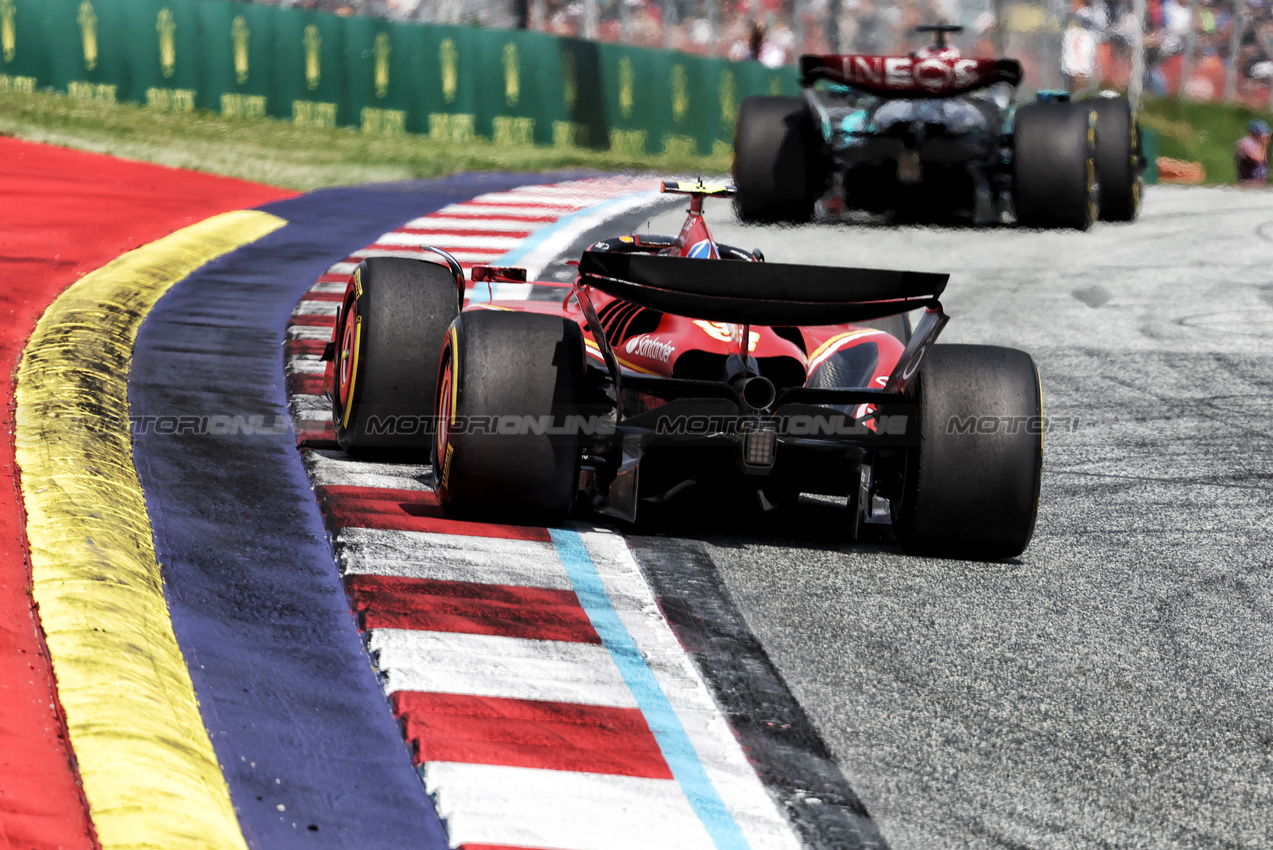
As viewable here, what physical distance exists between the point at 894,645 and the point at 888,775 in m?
0.88

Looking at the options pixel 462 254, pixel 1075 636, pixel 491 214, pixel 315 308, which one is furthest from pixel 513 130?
pixel 1075 636

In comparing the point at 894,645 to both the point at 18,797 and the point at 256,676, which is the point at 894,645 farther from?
the point at 18,797

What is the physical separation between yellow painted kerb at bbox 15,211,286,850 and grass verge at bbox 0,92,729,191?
7.83 metres

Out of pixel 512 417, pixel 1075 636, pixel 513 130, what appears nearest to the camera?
pixel 1075 636

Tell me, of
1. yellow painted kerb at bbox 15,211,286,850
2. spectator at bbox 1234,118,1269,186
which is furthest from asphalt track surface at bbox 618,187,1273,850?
spectator at bbox 1234,118,1269,186

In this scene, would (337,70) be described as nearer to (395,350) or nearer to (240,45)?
(240,45)

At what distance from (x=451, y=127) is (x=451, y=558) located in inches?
552

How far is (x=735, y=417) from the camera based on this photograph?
5.15 meters

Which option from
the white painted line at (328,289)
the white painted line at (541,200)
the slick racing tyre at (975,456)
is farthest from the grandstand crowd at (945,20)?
the slick racing tyre at (975,456)

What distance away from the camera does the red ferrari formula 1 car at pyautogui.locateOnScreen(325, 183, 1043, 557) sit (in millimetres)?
5066

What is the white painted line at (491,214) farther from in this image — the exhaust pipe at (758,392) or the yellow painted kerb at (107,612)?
the exhaust pipe at (758,392)

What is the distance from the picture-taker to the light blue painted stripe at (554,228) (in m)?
11.6

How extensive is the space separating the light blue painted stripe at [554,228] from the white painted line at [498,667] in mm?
7189

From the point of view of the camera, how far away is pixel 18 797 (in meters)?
3.17
